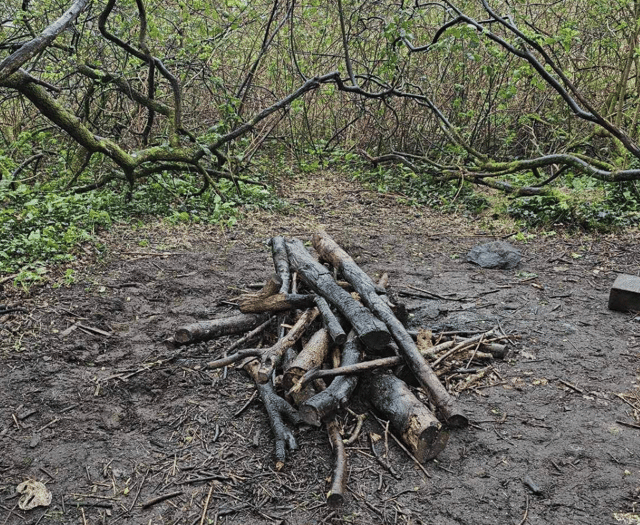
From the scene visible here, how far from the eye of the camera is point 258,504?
2.66m

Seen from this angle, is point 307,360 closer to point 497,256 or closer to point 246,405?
point 246,405

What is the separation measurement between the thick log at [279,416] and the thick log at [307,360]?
12 centimetres

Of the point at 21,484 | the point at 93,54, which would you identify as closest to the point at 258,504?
the point at 21,484

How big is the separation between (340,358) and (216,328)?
1.17 m

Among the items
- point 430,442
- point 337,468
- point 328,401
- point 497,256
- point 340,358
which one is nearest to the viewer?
point 337,468

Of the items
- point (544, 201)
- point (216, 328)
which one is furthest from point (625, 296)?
point (216, 328)

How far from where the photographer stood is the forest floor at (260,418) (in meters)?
2.63

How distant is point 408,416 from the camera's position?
2.96m

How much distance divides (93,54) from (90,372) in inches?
237

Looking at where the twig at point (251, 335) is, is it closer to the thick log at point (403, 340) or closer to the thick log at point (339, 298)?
the thick log at point (339, 298)

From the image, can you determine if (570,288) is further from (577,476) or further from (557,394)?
(577,476)

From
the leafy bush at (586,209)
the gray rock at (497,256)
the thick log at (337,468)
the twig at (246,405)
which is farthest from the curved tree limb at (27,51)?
the leafy bush at (586,209)

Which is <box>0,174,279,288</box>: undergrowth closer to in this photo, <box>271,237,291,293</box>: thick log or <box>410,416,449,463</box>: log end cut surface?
<box>271,237,291,293</box>: thick log

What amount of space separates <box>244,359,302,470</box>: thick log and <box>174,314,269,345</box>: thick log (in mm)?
702
